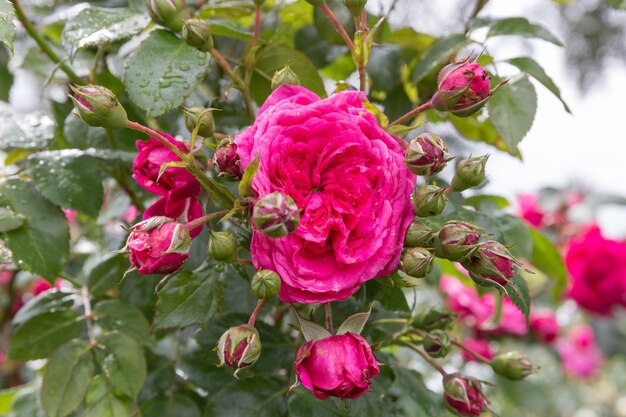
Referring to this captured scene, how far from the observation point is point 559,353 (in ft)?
7.54

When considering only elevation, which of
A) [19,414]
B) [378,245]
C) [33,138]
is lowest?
[19,414]

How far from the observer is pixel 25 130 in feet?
2.70

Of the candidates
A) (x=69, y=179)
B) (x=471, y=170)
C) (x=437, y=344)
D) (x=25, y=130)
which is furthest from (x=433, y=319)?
(x=25, y=130)

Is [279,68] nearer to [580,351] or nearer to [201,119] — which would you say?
[201,119]

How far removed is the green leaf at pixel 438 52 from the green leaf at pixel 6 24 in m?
0.42

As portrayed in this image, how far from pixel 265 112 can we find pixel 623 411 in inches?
117

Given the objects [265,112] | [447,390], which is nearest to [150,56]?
[265,112]

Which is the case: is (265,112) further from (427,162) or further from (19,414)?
(19,414)

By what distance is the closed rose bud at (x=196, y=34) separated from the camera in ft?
2.02

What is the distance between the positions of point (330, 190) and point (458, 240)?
10cm

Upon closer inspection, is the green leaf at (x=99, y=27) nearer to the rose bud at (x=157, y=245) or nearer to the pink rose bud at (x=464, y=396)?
the rose bud at (x=157, y=245)

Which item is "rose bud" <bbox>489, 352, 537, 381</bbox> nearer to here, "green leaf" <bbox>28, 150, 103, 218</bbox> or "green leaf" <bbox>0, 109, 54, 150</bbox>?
"green leaf" <bbox>28, 150, 103, 218</bbox>

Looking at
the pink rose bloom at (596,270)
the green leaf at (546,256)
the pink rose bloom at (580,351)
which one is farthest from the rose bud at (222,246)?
the pink rose bloom at (580,351)

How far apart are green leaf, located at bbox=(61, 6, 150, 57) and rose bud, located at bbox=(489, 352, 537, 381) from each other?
497mm
